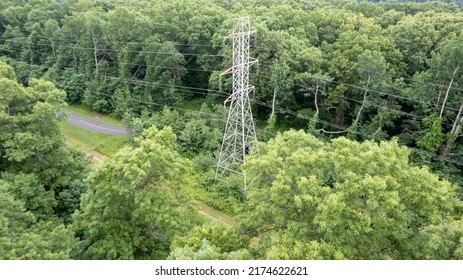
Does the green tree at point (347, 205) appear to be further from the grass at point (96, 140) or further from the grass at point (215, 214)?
the grass at point (96, 140)

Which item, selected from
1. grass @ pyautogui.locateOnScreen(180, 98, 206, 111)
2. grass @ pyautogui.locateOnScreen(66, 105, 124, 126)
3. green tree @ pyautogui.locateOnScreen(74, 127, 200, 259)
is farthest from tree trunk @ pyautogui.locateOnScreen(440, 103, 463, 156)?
grass @ pyautogui.locateOnScreen(66, 105, 124, 126)

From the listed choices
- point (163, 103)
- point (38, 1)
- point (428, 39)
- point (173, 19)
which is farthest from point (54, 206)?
point (38, 1)

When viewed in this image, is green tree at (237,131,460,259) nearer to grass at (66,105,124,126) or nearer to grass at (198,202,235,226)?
grass at (198,202,235,226)

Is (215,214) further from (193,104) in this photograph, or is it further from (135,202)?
(193,104)

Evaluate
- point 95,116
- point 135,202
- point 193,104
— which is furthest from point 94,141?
point 135,202

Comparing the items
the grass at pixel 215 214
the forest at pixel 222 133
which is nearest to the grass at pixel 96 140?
the forest at pixel 222 133

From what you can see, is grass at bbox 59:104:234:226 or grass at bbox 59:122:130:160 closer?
grass at bbox 59:104:234:226

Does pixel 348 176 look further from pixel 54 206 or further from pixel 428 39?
pixel 428 39
